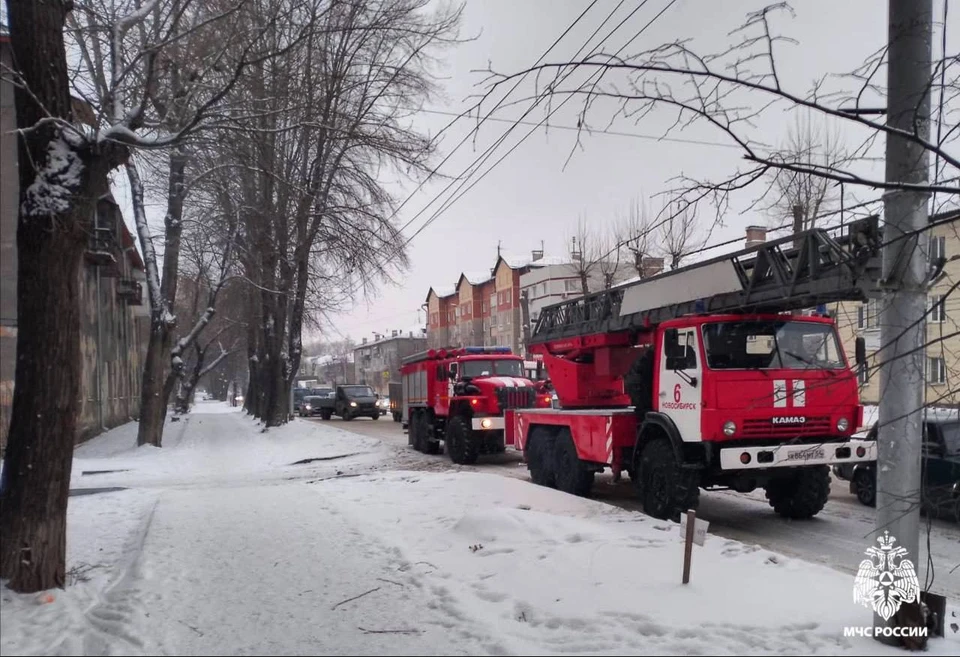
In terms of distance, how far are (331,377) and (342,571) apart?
398 feet

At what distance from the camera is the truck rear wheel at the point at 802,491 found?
31.9 feet

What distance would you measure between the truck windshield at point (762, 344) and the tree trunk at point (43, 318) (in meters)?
6.48

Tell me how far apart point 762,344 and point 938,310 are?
489 centimetres

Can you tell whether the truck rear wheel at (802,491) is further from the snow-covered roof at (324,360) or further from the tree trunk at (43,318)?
the snow-covered roof at (324,360)

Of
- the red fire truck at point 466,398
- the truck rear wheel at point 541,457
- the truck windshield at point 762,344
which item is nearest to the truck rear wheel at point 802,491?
the truck windshield at point 762,344

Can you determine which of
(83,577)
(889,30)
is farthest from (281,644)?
(889,30)

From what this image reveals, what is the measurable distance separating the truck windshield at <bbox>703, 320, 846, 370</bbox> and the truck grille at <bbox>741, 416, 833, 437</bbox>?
63 centimetres

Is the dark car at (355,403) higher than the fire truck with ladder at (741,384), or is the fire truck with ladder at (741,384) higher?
the fire truck with ladder at (741,384)

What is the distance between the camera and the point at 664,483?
30.7 feet

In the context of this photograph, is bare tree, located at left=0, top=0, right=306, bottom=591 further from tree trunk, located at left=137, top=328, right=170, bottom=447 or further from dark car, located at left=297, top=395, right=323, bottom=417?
dark car, located at left=297, top=395, right=323, bottom=417

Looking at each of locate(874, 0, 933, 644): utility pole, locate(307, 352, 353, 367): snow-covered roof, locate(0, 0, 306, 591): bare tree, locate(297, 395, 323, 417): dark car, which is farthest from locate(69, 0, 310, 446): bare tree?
locate(307, 352, 353, 367): snow-covered roof

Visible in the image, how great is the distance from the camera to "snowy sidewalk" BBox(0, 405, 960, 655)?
4676 mm

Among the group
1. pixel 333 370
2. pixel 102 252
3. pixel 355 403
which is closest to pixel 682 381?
pixel 102 252

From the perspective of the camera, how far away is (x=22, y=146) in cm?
610
